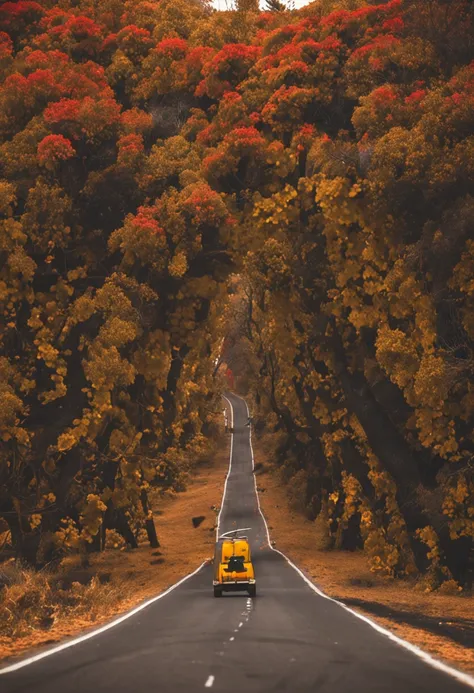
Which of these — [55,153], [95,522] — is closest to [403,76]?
[55,153]

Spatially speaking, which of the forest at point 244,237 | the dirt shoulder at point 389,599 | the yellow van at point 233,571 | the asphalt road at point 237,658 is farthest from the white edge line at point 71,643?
the forest at point 244,237

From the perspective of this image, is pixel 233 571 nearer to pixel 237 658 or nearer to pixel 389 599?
pixel 389 599

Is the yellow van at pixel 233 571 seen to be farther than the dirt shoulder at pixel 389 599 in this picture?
Yes

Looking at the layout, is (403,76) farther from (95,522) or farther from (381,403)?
(95,522)

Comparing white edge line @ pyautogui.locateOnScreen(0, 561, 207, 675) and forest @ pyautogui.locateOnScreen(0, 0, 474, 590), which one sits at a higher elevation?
forest @ pyautogui.locateOnScreen(0, 0, 474, 590)

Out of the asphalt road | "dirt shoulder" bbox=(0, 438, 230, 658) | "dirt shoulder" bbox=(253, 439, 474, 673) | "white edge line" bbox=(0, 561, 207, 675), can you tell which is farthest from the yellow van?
the asphalt road

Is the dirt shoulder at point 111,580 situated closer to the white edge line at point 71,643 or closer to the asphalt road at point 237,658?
the white edge line at point 71,643

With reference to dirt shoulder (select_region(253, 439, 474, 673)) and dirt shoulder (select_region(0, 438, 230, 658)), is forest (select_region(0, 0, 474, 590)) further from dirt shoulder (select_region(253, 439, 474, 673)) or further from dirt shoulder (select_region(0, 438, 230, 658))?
dirt shoulder (select_region(0, 438, 230, 658))
